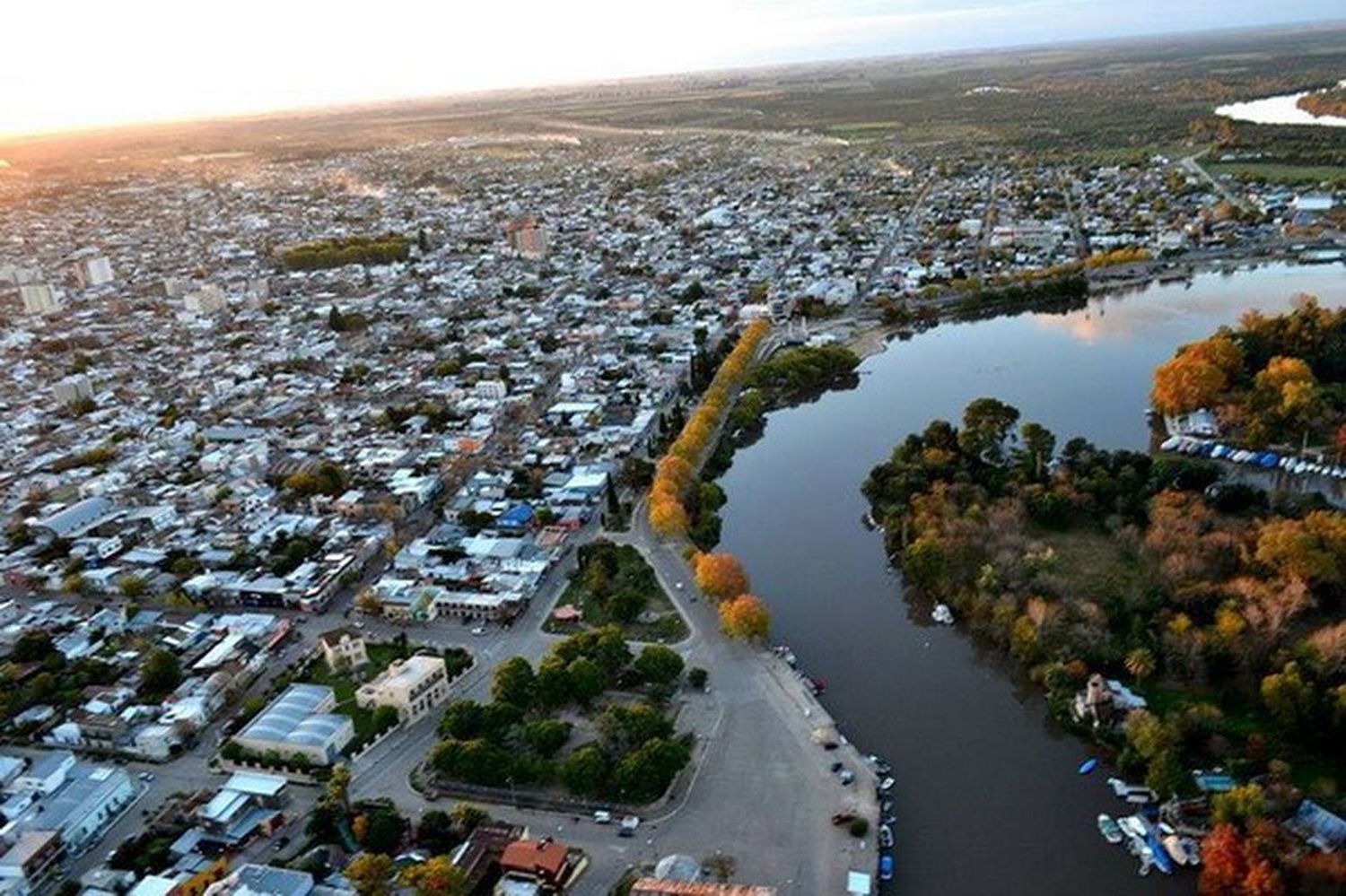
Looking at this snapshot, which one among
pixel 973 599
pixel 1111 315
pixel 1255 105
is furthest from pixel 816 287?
pixel 1255 105

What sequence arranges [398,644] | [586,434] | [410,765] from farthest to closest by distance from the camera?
[586,434], [398,644], [410,765]

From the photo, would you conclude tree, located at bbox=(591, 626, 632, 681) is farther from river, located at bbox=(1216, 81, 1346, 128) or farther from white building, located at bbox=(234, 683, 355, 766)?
river, located at bbox=(1216, 81, 1346, 128)

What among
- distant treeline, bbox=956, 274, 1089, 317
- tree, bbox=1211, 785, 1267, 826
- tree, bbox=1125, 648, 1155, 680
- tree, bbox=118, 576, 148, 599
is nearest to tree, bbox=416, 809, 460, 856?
tree, bbox=1211, 785, 1267, 826

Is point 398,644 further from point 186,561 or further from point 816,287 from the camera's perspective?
point 816,287

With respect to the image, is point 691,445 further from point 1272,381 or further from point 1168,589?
point 1272,381

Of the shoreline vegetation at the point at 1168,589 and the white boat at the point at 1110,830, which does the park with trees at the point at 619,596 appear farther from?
the white boat at the point at 1110,830

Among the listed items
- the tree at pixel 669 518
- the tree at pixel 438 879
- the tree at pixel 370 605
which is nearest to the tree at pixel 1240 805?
the tree at pixel 438 879
